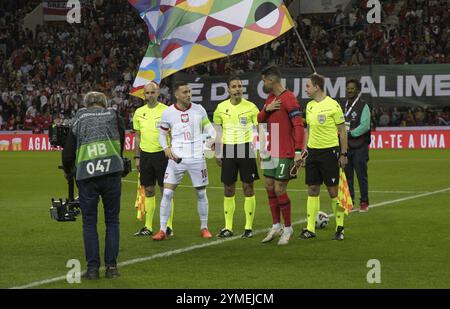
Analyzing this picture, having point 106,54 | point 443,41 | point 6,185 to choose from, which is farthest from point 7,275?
point 106,54

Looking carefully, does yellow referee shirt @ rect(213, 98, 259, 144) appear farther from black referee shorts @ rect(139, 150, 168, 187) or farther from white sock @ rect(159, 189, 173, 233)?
white sock @ rect(159, 189, 173, 233)

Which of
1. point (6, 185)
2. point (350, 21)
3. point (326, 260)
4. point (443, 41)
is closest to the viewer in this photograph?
point (326, 260)

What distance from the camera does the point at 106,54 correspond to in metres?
44.0

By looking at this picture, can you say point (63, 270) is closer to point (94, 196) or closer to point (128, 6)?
point (94, 196)

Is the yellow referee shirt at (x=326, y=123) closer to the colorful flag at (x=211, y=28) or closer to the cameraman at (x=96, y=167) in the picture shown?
the colorful flag at (x=211, y=28)

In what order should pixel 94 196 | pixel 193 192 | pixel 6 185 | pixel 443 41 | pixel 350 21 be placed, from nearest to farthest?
pixel 94 196 < pixel 193 192 < pixel 6 185 < pixel 443 41 < pixel 350 21

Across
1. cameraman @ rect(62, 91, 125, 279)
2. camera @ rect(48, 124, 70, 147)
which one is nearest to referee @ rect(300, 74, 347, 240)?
camera @ rect(48, 124, 70, 147)

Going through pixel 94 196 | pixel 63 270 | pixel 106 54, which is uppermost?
pixel 106 54

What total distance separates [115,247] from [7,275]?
130 centimetres

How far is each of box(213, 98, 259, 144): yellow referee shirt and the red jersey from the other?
1.03 metres

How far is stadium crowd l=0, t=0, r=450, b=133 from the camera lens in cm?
3872

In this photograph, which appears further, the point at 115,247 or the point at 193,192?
the point at 193,192

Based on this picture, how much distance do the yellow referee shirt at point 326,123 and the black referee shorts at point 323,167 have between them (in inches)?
4.0

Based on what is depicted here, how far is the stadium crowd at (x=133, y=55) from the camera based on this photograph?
38719mm
